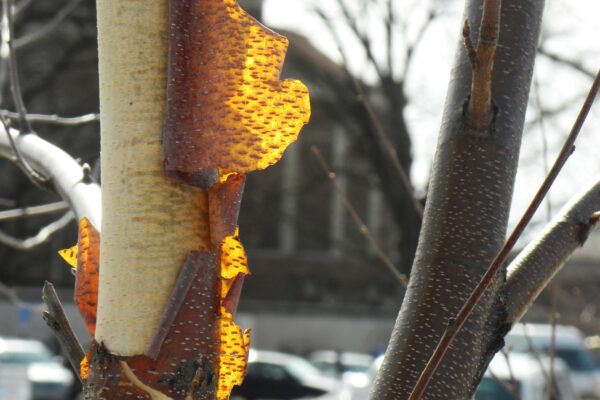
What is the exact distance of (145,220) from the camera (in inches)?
49.6

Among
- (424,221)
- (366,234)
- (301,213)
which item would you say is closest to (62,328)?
(424,221)

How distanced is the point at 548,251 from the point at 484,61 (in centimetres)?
36

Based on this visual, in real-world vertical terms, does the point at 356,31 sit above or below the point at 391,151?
above

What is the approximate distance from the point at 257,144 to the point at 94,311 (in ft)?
0.99

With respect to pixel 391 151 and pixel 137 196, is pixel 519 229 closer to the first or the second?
pixel 137 196

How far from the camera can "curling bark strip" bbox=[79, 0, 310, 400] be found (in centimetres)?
127

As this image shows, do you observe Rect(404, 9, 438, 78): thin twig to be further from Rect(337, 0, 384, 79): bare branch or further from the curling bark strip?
the curling bark strip

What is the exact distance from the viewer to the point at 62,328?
1.47m

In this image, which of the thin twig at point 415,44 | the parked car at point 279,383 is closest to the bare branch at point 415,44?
the thin twig at point 415,44

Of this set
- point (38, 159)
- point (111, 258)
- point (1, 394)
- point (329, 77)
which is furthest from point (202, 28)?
point (329, 77)

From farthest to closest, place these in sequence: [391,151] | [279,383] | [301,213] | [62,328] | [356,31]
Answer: [301,213]
[279,383]
[356,31]
[391,151]
[62,328]

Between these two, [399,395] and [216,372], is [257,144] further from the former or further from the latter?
[399,395]

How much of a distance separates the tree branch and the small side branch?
0.21 m

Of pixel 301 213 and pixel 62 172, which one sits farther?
pixel 301 213
